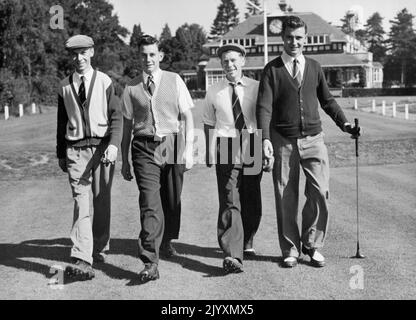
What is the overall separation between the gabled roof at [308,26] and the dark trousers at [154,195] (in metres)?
81.2

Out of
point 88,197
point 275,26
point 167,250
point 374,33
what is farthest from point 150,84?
point 374,33

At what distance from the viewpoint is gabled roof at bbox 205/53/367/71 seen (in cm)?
7750

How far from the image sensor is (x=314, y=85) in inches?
242

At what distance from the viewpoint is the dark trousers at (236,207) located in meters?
5.92

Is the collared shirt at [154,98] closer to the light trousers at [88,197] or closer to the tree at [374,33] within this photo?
the light trousers at [88,197]

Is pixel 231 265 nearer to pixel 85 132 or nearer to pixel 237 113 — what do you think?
pixel 237 113

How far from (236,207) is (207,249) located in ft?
3.07

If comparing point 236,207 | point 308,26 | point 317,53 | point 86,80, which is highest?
point 308,26

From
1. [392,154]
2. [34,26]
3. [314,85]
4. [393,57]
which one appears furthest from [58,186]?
[393,57]

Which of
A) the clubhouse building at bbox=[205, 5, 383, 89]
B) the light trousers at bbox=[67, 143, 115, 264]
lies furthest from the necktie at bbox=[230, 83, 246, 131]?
the clubhouse building at bbox=[205, 5, 383, 89]

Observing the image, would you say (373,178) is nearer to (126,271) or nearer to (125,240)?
(125,240)

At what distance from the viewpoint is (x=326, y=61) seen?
261ft

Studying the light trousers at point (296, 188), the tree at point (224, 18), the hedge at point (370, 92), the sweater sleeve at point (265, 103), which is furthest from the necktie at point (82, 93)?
the tree at point (224, 18)

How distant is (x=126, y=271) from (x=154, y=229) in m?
0.49
